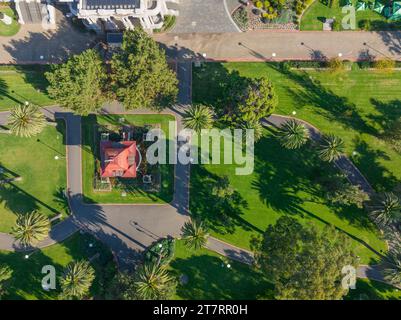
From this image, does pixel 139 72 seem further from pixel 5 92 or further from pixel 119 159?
pixel 5 92

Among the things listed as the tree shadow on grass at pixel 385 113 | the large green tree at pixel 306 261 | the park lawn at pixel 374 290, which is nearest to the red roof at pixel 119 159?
the large green tree at pixel 306 261

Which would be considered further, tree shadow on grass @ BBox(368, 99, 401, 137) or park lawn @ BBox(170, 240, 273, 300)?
park lawn @ BBox(170, 240, 273, 300)

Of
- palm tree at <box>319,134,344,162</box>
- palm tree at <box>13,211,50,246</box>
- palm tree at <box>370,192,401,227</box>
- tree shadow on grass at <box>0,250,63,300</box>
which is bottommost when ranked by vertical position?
tree shadow on grass at <box>0,250,63,300</box>

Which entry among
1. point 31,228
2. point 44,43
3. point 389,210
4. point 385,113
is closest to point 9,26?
point 44,43

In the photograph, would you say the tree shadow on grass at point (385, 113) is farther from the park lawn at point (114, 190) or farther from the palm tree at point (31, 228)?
the palm tree at point (31, 228)

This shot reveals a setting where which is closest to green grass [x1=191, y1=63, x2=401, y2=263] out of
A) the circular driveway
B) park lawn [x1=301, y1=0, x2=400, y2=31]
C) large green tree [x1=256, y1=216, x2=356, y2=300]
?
the circular driveway

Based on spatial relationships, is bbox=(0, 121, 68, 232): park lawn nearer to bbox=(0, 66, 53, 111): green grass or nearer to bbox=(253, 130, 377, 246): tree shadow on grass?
bbox=(0, 66, 53, 111): green grass
